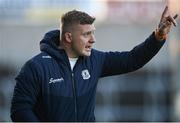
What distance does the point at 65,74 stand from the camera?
633cm

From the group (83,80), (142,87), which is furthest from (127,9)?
(83,80)

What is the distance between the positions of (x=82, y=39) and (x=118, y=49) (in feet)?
46.9

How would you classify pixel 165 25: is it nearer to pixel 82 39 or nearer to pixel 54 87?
pixel 82 39

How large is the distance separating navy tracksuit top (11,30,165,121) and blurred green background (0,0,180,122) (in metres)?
12.6

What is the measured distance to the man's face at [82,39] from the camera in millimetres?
6398

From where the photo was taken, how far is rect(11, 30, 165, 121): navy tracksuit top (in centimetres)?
621

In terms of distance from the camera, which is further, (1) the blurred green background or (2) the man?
(1) the blurred green background

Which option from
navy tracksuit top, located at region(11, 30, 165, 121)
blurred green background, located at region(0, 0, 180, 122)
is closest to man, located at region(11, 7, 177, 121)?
navy tracksuit top, located at region(11, 30, 165, 121)

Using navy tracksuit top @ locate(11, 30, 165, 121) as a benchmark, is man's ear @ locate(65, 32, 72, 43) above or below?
above

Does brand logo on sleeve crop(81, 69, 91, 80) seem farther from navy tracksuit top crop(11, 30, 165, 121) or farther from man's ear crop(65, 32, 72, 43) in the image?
man's ear crop(65, 32, 72, 43)

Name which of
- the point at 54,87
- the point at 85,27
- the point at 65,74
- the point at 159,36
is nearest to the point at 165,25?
the point at 159,36

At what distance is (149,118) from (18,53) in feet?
11.8

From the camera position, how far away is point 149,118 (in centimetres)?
2053

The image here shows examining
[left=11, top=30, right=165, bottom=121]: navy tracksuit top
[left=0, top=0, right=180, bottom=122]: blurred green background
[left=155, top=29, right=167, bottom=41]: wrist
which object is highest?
[left=155, top=29, right=167, bottom=41]: wrist
